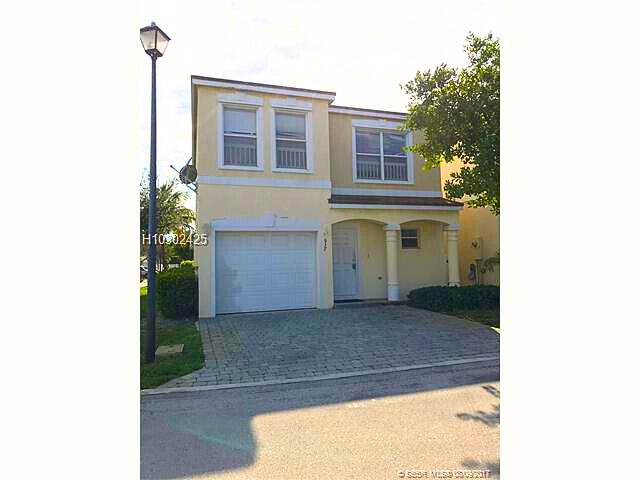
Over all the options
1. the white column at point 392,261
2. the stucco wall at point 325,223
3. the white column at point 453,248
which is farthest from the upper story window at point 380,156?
the white column at point 453,248

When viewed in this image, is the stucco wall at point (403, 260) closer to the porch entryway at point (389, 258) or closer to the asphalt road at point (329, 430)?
the porch entryway at point (389, 258)

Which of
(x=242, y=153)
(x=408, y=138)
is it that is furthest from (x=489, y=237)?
(x=242, y=153)

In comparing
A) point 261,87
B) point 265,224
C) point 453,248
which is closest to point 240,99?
point 261,87

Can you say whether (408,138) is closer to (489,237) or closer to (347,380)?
(489,237)

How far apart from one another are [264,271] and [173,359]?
458 cm

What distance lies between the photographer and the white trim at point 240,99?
1038 centimetres

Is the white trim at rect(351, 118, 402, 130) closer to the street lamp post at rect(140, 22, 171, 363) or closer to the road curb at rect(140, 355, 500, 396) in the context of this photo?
the street lamp post at rect(140, 22, 171, 363)

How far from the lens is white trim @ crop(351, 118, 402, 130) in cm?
1256

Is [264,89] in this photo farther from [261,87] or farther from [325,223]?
[325,223]

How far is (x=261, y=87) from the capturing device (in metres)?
10.5

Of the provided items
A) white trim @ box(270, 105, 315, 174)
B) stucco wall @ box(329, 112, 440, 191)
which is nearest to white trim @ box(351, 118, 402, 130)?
stucco wall @ box(329, 112, 440, 191)

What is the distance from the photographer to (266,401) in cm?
465

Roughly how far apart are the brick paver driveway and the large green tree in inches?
118
